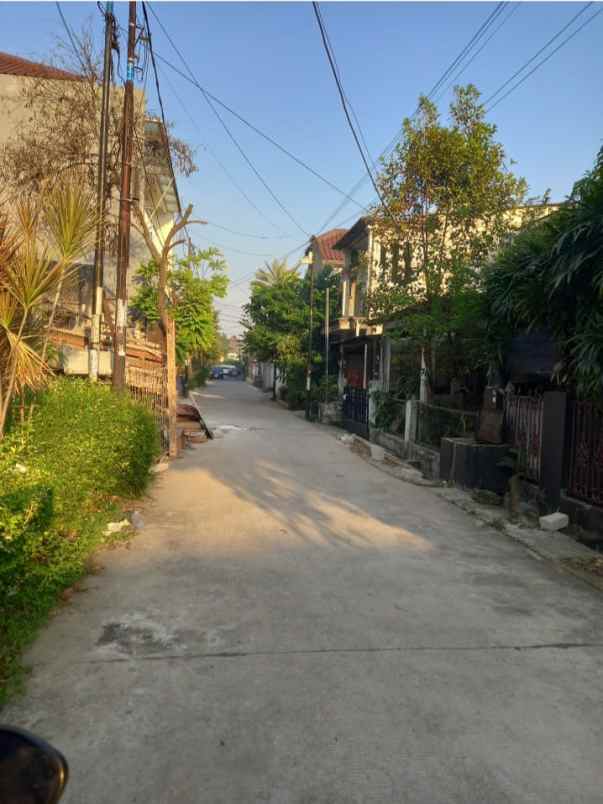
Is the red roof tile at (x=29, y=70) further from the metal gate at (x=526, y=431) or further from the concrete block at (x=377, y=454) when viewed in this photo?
the metal gate at (x=526, y=431)

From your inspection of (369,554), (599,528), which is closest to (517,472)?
(599,528)

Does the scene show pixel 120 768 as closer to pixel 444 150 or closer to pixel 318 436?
pixel 444 150

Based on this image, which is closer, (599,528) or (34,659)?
(34,659)

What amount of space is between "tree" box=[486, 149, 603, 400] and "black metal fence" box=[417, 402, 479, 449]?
321 centimetres

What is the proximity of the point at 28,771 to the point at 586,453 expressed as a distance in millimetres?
6983

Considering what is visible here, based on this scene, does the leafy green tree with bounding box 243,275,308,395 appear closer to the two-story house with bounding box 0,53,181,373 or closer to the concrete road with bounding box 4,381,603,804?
the two-story house with bounding box 0,53,181,373

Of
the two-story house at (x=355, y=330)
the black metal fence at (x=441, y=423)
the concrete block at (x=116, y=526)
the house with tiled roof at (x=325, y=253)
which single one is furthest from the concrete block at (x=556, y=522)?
the house with tiled roof at (x=325, y=253)

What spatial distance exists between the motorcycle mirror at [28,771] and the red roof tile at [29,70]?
16.6 metres

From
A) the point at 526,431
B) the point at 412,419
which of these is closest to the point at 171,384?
the point at 412,419

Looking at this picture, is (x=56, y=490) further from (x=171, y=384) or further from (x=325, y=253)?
(x=325, y=253)

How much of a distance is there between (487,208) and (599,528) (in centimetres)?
790

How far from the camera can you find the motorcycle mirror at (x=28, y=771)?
1137 millimetres

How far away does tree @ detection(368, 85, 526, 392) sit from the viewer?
12328 millimetres

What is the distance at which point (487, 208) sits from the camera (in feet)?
41.0
